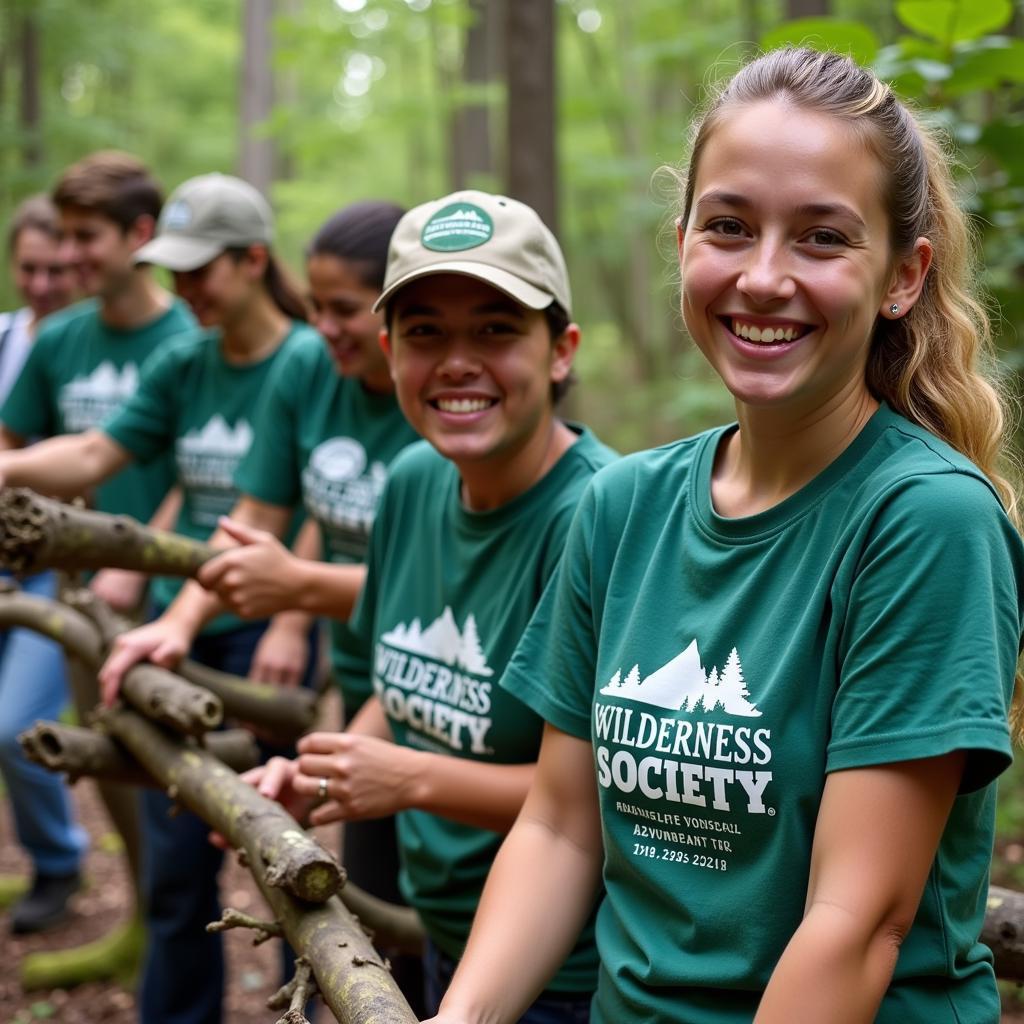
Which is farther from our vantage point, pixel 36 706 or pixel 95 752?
pixel 36 706

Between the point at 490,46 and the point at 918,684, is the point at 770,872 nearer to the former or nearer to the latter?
the point at 918,684

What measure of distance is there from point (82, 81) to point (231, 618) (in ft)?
78.9

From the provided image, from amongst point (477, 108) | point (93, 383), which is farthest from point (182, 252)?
point (477, 108)

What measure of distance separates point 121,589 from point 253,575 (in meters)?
2.16

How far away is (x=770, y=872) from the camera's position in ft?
5.24

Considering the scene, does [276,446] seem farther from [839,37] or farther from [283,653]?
[839,37]

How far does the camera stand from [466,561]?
2.62 meters

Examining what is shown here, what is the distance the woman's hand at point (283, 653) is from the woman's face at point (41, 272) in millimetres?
2787

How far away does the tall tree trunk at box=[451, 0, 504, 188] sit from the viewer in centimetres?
1309

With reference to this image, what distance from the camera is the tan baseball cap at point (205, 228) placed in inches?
166

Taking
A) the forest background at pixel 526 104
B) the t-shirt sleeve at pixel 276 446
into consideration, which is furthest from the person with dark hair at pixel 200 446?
the forest background at pixel 526 104

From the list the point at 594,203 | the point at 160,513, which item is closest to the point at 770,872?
the point at 160,513

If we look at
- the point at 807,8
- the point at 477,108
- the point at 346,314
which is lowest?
the point at 346,314

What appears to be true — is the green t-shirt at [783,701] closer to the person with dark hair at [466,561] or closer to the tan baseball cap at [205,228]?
the person with dark hair at [466,561]
